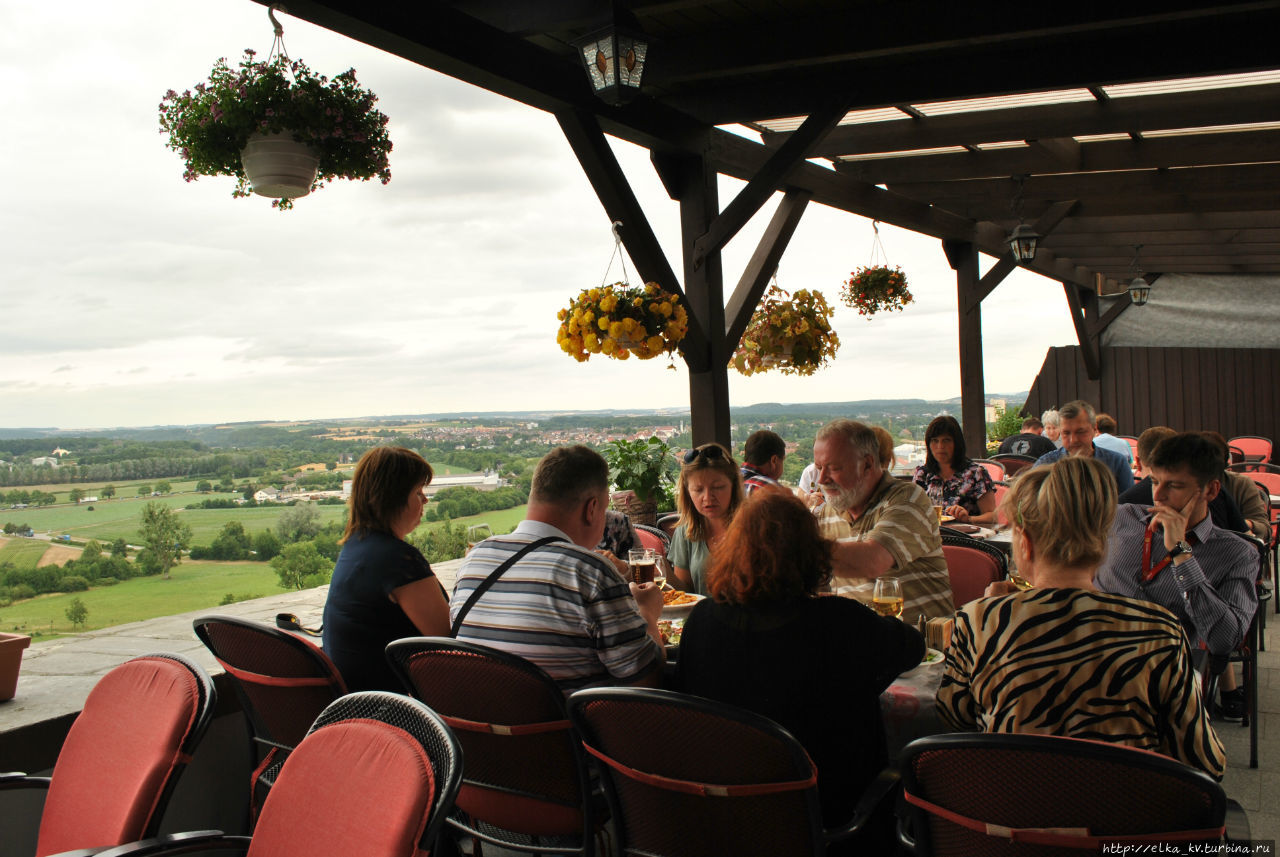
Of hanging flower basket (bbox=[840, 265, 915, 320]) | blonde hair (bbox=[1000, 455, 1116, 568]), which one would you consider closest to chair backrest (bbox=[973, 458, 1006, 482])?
hanging flower basket (bbox=[840, 265, 915, 320])

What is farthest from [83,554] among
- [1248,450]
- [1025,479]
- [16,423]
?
[1248,450]

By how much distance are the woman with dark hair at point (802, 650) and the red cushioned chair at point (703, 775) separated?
13 cm

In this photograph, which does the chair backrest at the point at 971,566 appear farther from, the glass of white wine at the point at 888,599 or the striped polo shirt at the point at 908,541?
the glass of white wine at the point at 888,599

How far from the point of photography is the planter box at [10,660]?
267cm

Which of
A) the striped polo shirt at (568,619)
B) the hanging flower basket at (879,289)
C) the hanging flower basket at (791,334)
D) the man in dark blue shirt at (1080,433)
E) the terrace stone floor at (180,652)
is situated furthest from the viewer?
the hanging flower basket at (879,289)

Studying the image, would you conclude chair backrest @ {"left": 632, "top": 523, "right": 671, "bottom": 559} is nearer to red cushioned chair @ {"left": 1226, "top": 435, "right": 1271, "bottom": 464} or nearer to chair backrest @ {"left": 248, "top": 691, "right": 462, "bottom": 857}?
chair backrest @ {"left": 248, "top": 691, "right": 462, "bottom": 857}

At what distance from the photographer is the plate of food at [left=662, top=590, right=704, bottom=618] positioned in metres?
3.06

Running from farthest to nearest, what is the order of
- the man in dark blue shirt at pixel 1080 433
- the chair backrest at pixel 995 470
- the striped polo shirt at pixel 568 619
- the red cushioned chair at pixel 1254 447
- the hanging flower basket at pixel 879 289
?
the red cushioned chair at pixel 1254 447, the hanging flower basket at pixel 879 289, the chair backrest at pixel 995 470, the man in dark blue shirt at pixel 1080 433, the striped polo shirt at pixel 568 619

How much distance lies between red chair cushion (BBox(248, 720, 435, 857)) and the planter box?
158 centimetres

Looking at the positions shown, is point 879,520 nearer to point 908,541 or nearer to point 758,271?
point 908,541

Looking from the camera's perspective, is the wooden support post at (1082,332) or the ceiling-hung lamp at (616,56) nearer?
the ceiling-hung lamp at (616,56)

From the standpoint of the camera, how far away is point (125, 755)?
1.94m

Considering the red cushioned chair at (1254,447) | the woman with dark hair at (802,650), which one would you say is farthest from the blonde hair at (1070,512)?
the red cushioned chair at (1254,447)

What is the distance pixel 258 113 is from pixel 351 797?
2.00 meters
